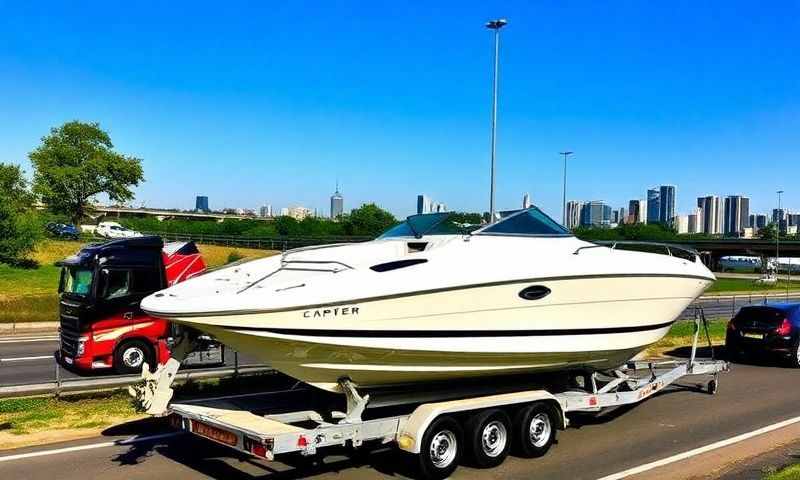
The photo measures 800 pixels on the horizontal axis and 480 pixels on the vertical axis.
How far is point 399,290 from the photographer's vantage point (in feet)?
22.0

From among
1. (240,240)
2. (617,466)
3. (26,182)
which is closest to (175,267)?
(617,466)

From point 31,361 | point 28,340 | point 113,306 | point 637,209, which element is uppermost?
point 637,209

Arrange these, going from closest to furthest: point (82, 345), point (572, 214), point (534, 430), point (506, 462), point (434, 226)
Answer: point (506, 462) < point (534, 430) < point (434, 226) < point (82, 345) < point (572, 214)

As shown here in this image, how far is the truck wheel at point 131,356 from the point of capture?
40.0 ft

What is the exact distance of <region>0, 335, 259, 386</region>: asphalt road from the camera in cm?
1221

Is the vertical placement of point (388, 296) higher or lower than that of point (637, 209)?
lower

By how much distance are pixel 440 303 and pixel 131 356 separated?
7.65 metres

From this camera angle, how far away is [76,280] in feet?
40.7

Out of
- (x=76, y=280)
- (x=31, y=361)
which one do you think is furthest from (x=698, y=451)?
(x=31, y=361)

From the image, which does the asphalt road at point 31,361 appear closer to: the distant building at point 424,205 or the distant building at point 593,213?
the distant building at point 424,205

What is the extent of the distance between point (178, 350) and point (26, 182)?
48193mm

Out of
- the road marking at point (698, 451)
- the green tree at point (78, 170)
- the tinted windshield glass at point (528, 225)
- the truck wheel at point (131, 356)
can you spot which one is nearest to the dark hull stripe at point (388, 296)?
the tinted windshield glass at point (528, 225)

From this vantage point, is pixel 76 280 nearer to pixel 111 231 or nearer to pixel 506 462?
pixel 506 462

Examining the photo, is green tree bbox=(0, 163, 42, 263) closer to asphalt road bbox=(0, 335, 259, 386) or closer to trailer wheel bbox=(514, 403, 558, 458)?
asphalt road bbox=(0, 335, 259, 386)
